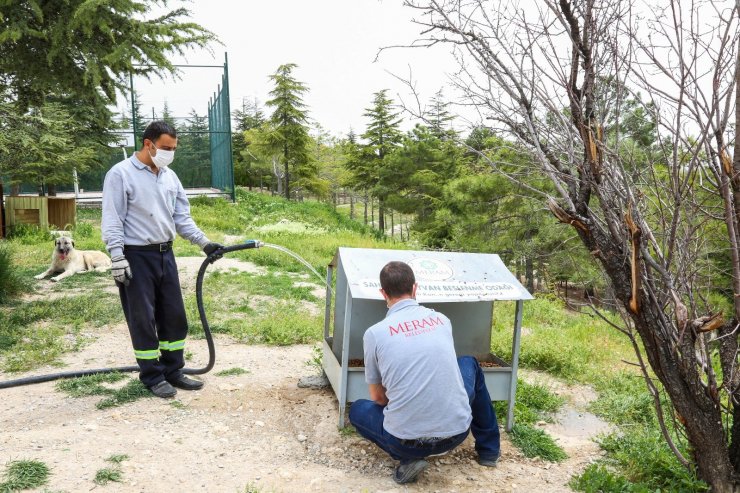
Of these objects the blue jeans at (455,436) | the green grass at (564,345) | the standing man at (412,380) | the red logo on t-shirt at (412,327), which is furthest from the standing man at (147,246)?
the green grass at (564,345)

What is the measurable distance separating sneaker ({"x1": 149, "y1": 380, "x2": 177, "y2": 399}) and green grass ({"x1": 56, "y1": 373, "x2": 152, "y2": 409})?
0.05 metres

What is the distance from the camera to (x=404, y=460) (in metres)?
3.03

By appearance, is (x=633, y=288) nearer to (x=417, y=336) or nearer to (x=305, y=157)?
(x=417, y=336)

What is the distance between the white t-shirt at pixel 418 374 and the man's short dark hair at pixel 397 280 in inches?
2.3

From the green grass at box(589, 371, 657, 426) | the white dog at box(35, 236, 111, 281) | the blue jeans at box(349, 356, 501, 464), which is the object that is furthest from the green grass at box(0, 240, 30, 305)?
the green grass at box(589, 371, 657, 426)

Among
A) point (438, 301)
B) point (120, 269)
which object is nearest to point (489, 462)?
point (438, 301)

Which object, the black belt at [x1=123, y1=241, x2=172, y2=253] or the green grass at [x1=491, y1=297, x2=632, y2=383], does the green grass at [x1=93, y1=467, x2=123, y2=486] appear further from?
the green grass at [x1=491, y1=297, x2=632, y2=383]

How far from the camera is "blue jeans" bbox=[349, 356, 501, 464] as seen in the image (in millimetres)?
2959

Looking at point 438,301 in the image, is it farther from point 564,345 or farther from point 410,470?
point 564,345

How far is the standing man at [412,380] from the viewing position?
2.84m

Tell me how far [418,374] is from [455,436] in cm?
41

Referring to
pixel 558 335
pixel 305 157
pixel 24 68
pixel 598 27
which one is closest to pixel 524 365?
pixel 558 335

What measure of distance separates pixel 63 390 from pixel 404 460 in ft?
8.66

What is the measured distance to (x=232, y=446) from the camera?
11.2 feet
